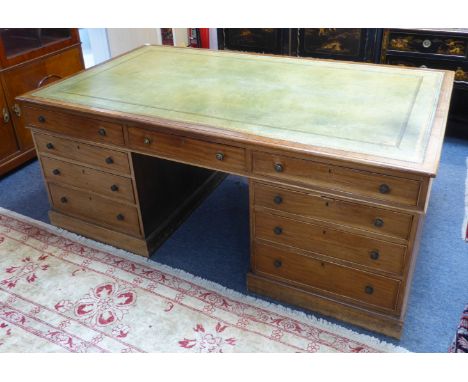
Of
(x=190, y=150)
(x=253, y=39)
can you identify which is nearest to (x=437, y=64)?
(x=253, y=39)

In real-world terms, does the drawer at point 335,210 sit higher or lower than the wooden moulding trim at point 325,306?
higher

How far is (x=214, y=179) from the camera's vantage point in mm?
2555

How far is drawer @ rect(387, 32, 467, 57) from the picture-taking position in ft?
8.75

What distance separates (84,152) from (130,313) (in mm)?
679

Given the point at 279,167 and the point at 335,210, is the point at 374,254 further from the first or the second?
the point at 279,167

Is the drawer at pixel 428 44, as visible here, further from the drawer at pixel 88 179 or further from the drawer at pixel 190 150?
the drawer at pixel 88 179

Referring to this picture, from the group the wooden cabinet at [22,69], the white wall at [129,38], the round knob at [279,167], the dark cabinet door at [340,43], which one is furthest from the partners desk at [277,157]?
the white wall at [129,38]

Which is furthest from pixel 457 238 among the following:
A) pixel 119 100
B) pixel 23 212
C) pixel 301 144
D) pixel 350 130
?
pixel 23 212

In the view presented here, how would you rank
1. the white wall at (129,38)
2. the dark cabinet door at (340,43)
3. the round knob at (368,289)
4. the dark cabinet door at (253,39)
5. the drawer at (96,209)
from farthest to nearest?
the white wall at (129,38)
the dark cabinet door at (253,39)
the dark cabinet door at (340,43)
the drawer at (96,209)
the round knob at (368,289)

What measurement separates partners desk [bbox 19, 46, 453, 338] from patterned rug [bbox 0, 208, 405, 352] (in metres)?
0.09

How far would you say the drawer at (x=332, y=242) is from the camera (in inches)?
59.0

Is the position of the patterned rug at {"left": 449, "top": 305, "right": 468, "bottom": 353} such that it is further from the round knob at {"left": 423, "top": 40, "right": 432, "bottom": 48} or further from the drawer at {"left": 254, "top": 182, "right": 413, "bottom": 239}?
the round knob at {"left": 423, "top": 40, "right": 432, "bottom": 48}

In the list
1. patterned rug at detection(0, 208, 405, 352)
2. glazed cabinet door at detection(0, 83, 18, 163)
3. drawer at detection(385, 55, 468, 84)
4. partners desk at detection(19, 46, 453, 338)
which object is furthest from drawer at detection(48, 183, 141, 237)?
drawer at detection(385, 55, 468, 84)

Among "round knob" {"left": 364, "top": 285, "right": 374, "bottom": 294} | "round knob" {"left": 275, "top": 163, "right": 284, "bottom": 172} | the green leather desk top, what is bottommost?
"round knob" {"left": 364, "top": 285, "right": 374, "bottom": 294}
